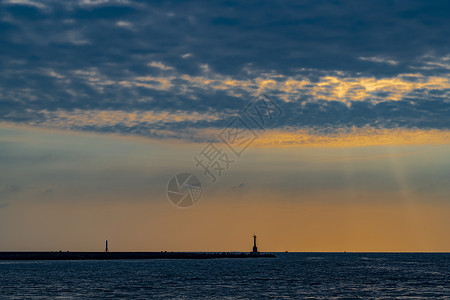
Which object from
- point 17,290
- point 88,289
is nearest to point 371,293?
point 88,289

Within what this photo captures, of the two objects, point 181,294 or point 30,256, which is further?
point 30,256

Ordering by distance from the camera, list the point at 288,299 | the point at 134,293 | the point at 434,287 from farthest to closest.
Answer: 1. the point at 434,287
2. the point at 134,293
3. the point at 288,299

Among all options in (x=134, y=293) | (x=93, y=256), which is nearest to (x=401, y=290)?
(x=134, y=293)

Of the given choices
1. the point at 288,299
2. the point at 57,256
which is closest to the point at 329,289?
the point at 288,299

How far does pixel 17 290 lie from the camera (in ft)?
230

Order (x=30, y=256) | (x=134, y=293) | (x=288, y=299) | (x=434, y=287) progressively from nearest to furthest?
(x=288, y=299)
(x=134, y=293)
(x=434, y=287)
(x=30, y=256)

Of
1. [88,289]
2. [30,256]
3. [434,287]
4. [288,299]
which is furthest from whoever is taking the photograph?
[30,256]

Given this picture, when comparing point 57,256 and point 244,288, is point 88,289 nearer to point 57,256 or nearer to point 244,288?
point 244,288

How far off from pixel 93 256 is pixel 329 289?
137 m

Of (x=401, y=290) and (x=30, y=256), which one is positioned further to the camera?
(x=30, y=256)

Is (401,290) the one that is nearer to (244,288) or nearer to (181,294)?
(244,288)

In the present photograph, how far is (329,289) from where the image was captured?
74812 millimetres

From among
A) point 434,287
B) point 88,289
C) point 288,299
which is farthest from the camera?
point 434,287

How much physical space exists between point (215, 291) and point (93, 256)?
135359mm
